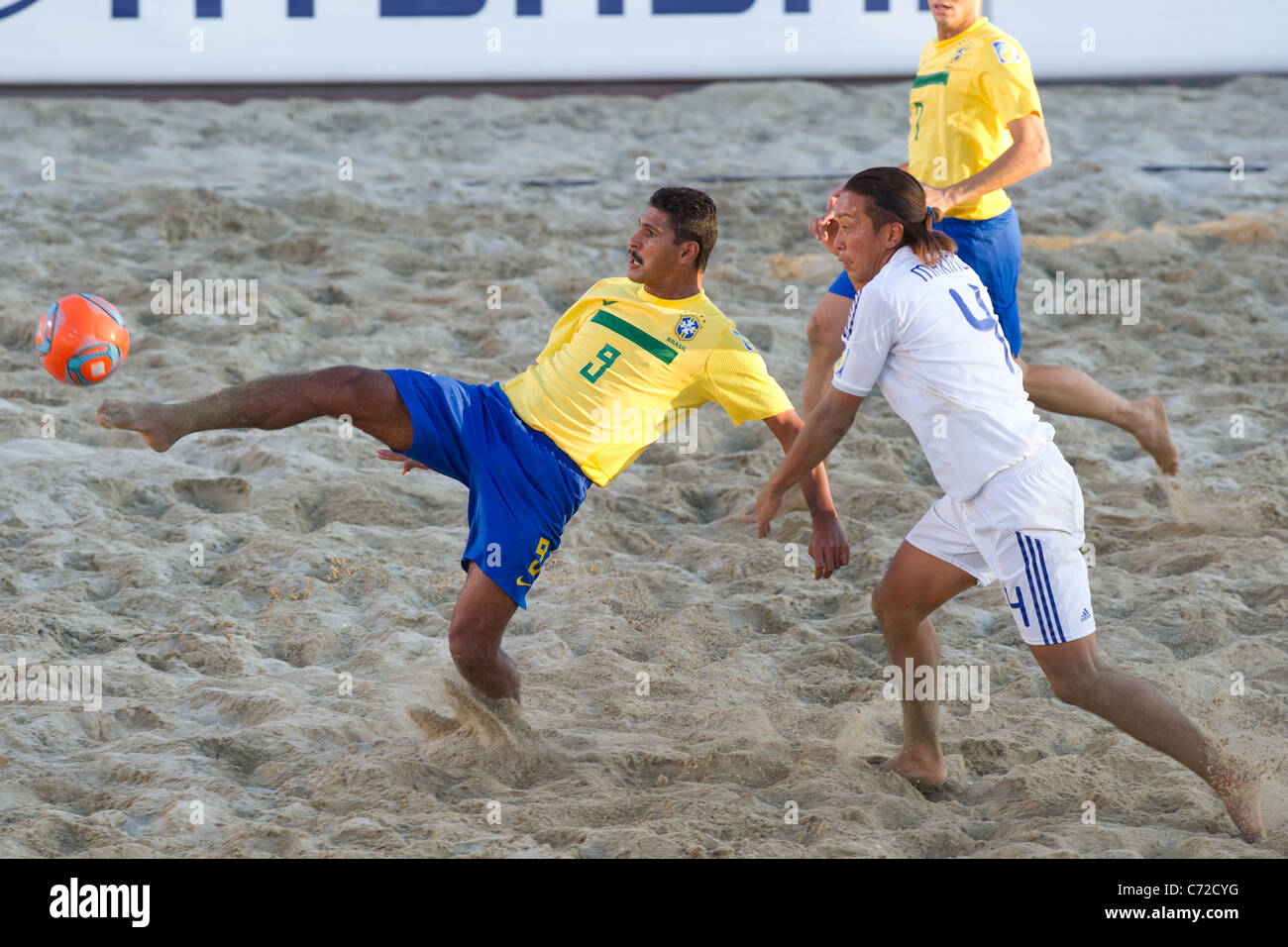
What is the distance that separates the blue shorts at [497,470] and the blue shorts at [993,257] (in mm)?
1179

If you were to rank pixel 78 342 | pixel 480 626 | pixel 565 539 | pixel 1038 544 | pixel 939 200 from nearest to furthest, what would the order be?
pixel 1038 544
pixel 480 626
pixel 78 342
pixel 939 200
pixel 565 539

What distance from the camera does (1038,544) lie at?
2.78 m

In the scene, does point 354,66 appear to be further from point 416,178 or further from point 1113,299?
point 1113,299

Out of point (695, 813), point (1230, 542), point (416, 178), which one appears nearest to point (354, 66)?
point (416, 178)

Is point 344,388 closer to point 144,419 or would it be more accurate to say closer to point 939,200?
point 144,419

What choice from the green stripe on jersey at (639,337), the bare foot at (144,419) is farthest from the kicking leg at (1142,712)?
the bare foot at (144,419)

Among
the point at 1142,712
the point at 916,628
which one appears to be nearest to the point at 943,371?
the point at 916,628

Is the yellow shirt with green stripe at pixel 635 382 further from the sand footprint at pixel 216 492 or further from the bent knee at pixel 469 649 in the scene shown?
the sand footprint at pixel 216 492

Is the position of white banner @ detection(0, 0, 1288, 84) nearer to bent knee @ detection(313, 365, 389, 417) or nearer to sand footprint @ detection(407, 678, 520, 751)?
bent knee @ detection(313, 365, 389, 417)

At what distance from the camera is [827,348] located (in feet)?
13.4

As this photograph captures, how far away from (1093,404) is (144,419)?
111 inches

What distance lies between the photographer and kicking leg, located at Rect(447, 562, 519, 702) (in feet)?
10.7

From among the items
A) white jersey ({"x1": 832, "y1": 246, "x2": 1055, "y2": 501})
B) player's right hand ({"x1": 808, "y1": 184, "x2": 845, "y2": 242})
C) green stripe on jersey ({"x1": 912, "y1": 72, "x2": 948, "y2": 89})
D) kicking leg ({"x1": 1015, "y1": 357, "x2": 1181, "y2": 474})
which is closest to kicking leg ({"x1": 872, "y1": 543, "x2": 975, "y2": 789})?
white jersey ({"x1": 832, "y1": 246, "x2": 1055, "y2": 501})

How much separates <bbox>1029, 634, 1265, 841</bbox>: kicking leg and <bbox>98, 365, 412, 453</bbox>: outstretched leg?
61.1 inches
